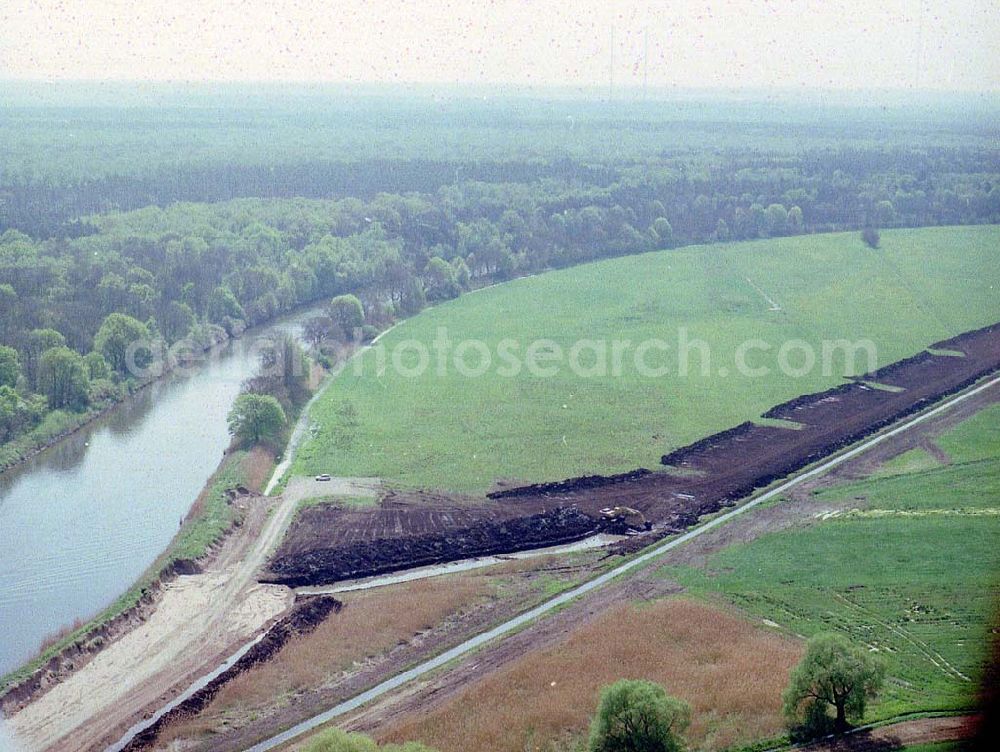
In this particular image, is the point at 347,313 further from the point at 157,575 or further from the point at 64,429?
the point at 157,575

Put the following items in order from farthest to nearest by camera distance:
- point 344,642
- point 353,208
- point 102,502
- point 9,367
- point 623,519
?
point 353,208 < point 9,367 < point 102,502 < point 623,519 < point 344,642

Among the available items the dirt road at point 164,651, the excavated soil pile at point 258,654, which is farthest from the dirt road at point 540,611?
the dirt road at point 164,651

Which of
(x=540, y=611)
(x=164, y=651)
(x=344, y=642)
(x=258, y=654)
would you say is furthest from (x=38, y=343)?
(x=540, y=611)

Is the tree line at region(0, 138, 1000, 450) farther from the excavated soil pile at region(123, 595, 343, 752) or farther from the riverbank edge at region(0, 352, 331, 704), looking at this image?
the excavated soil pile at region(123, 595, 343, 752)

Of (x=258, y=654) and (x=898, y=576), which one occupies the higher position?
(x=898, y=576)

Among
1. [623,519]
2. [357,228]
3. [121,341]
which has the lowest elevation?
[623,519]

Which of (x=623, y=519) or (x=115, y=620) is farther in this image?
(x=623, y=519)
